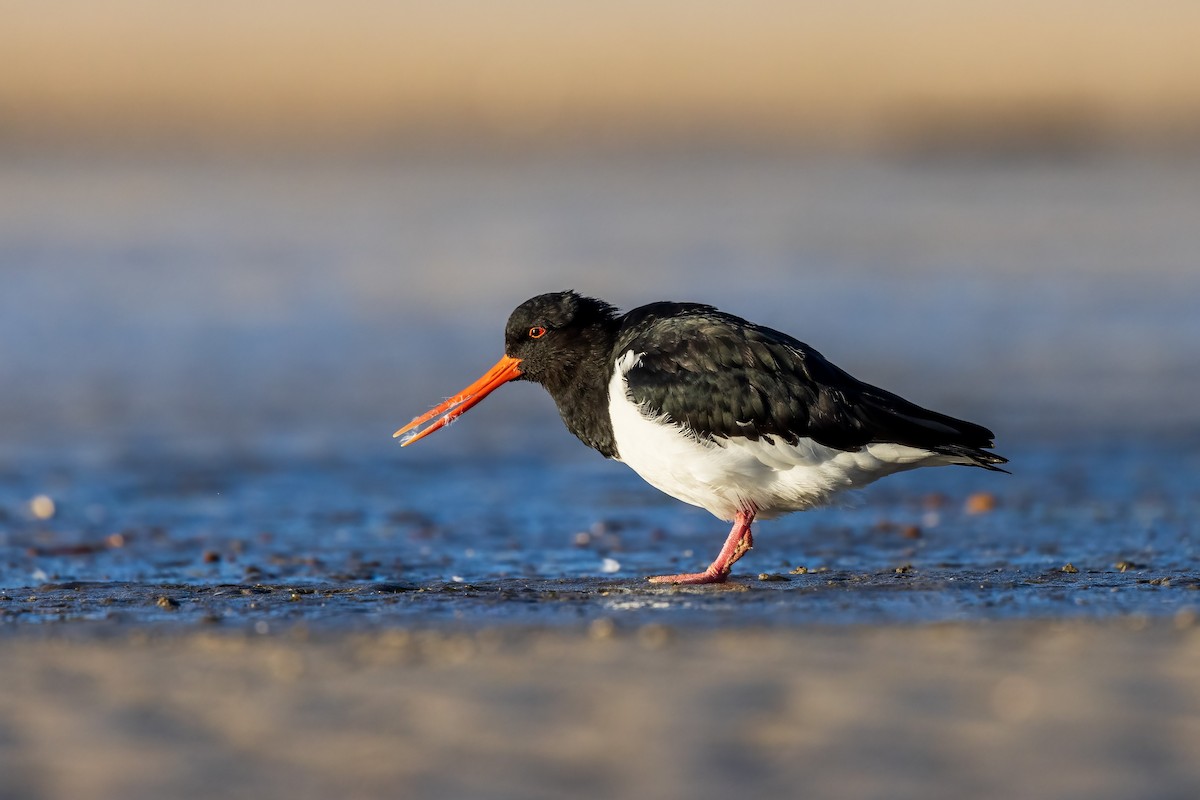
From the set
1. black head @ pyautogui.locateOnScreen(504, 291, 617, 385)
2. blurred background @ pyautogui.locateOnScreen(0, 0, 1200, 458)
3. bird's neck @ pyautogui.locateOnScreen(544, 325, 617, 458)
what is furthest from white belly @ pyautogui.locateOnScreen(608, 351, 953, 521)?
blurred background @ pyautogui.locateOnScreen(0, 0, 1200, 458)

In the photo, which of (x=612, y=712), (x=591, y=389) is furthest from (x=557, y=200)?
(x=612, y=712)

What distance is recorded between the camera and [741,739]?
4.33 m

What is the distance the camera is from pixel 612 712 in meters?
4.61

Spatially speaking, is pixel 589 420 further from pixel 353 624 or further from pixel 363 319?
pixel 363 319

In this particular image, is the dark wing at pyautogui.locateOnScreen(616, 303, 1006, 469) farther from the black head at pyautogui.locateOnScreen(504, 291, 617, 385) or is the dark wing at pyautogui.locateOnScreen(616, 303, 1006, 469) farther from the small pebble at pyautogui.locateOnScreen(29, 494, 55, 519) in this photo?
the small pebble at pyautogui.locateOnScreen(29, 494, 55, 519)

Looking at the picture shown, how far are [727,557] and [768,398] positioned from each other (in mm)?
717

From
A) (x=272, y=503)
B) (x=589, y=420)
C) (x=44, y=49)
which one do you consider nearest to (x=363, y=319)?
(x=272, y=503)

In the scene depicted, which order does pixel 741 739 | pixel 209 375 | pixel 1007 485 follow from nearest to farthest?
1. pixel 741 739
2. pixel 1007 485
3. pixel 209 375

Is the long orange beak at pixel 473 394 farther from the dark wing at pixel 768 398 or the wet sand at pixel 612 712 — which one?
the wet sand at pixel 612 712

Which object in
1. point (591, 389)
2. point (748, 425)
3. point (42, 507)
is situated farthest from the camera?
point (42, 507)

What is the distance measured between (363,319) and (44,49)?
87.7 ft

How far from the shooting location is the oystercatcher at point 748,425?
22.5ft

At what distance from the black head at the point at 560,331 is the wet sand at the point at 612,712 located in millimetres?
2048

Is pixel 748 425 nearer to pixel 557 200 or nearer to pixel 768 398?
pixel 768 398
